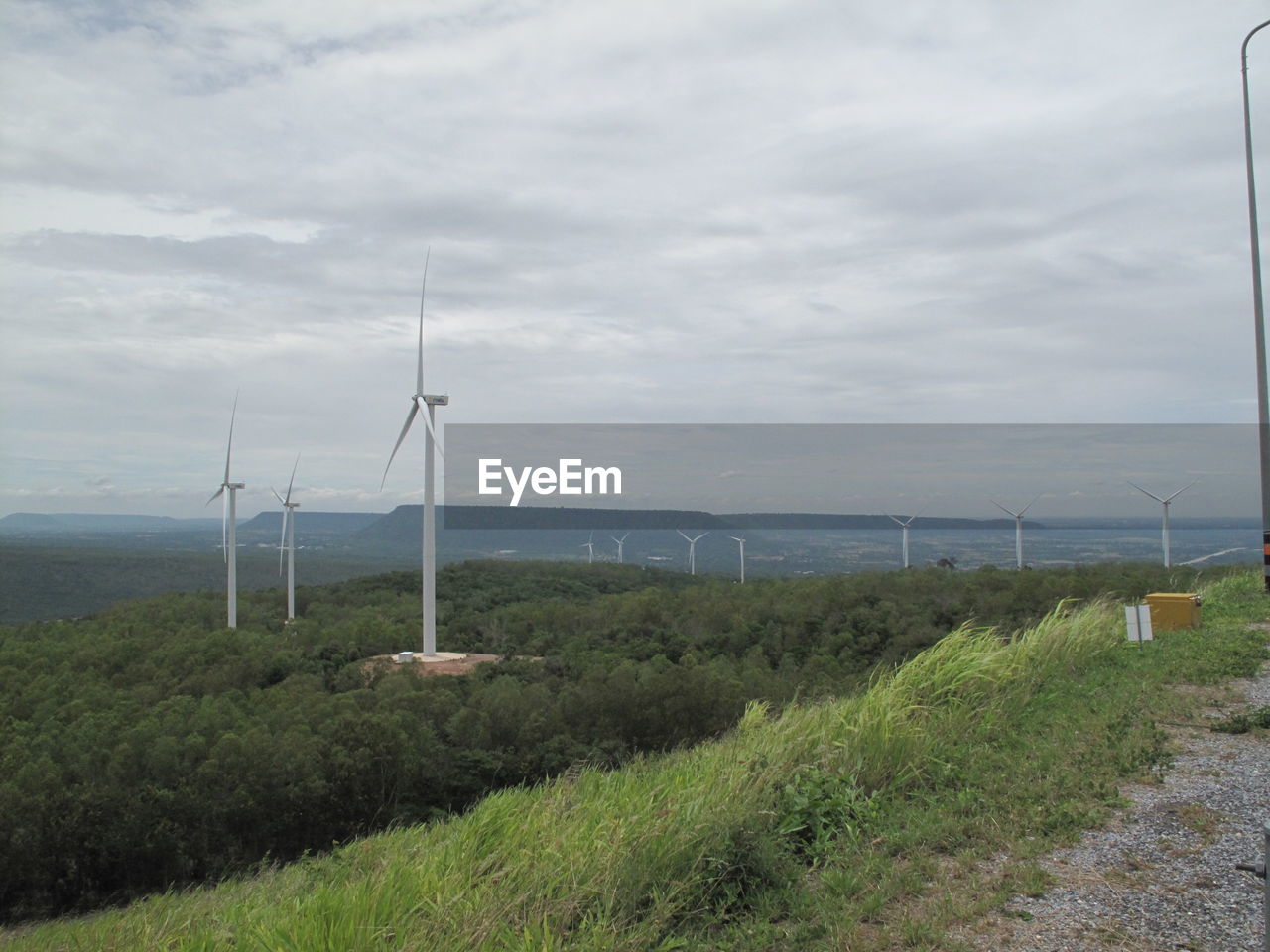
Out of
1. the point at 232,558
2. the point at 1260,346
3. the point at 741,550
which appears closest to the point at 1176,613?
the point at 1260,346

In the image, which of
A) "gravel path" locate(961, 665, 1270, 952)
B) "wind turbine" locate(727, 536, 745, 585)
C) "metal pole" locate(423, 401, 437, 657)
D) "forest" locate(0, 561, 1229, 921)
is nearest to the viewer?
"gravel path" locate(961, 665, 1270, 952)

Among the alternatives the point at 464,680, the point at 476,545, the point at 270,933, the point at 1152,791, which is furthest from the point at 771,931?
the point at 476,545

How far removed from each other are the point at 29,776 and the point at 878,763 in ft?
74.4

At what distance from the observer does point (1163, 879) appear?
549cm

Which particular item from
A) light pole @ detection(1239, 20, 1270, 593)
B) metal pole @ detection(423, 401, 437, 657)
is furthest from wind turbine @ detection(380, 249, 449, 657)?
light pole @ detection(1239, 20, 1270, 593)

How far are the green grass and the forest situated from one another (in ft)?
33.0

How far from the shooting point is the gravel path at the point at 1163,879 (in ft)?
16.1

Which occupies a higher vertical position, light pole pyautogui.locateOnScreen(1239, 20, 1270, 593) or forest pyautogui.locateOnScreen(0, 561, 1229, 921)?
light pole pyautogui.locateOnScreen(1239, 20, 1270, 593)

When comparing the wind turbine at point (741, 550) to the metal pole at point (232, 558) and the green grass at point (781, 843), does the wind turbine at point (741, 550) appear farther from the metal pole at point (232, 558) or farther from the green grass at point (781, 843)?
the green grass at point (781, 843)

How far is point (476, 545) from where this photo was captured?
116 m

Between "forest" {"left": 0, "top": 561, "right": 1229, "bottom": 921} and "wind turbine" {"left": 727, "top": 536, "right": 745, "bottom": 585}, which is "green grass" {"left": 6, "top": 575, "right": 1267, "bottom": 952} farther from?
"wind turbine" {"left": 727, "top": 536, "right": 745, "bottom": 585}

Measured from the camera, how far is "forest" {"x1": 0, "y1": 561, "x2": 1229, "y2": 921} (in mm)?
21953

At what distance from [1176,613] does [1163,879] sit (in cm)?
991

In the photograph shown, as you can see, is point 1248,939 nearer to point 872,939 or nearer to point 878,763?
point 872,939
